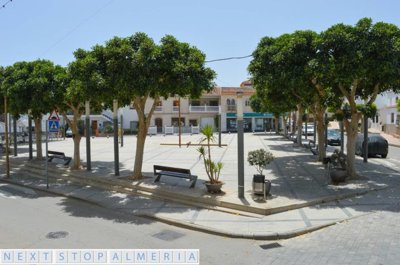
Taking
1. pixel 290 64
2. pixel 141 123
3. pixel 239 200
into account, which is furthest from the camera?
pixel 141 123

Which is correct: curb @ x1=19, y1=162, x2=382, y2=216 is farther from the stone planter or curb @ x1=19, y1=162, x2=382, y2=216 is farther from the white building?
the white building

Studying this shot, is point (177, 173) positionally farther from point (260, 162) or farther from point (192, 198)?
point (260, 162)

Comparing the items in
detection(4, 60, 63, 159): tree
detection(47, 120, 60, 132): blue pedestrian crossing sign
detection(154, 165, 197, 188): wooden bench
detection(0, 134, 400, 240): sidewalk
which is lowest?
detection(0, 134, 400, 240): sidewalk

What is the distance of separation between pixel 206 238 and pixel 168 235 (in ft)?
2.71

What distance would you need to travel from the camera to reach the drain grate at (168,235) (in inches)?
304

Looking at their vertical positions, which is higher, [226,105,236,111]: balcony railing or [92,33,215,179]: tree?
[226,105,236,111]: balcony railing

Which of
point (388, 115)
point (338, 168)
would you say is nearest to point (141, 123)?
point (338, 168)

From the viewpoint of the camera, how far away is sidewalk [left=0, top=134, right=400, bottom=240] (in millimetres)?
8508

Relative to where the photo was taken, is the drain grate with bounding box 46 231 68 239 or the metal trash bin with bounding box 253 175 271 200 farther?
the metal trash bin with bounding box 253 175 271 200

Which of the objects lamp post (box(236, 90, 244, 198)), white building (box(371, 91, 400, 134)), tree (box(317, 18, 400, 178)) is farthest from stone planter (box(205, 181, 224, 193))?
white building (box(371, 91, 400, 134))

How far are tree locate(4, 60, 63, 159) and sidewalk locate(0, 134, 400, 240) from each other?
10.3ft

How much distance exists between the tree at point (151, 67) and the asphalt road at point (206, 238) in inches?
155

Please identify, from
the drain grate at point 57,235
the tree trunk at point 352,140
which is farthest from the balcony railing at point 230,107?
the drain grate at point 57,235

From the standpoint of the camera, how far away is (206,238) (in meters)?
7.79
